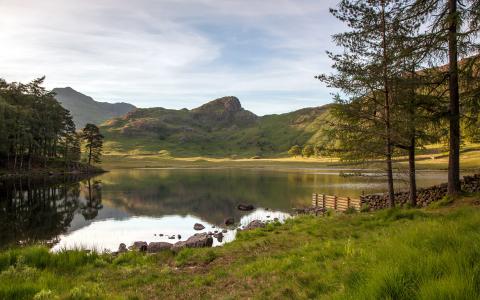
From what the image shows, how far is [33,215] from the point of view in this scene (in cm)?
3638

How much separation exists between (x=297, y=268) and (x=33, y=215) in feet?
114

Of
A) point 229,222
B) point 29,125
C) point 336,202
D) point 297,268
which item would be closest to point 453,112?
point 297,268

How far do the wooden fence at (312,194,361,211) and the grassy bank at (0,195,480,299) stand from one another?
14993 millimetres

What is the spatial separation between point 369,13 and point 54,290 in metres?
22.4

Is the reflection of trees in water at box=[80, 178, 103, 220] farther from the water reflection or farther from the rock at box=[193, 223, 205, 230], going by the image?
the rock at box=[193, 223, 205, 230]

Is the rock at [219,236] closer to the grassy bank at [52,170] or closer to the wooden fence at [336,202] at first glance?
the wooden fence at [336,202]

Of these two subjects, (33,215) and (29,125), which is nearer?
(33,215)

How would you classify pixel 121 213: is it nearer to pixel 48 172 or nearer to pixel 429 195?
pixel 429 195

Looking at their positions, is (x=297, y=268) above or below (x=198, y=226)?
above

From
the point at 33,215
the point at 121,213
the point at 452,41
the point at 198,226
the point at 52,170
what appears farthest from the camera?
the point at 52,170

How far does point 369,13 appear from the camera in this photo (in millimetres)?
22672

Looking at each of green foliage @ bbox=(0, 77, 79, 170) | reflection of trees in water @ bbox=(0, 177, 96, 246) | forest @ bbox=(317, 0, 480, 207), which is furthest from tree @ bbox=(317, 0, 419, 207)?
green foliage @ bbox=(0, 77, 79, 170)

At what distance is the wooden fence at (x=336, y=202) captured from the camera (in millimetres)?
35594

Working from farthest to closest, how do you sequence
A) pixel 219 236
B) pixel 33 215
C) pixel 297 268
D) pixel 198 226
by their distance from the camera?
pixel 33 215
pixel 198 226
pixel 219 236
pixel 297 268
